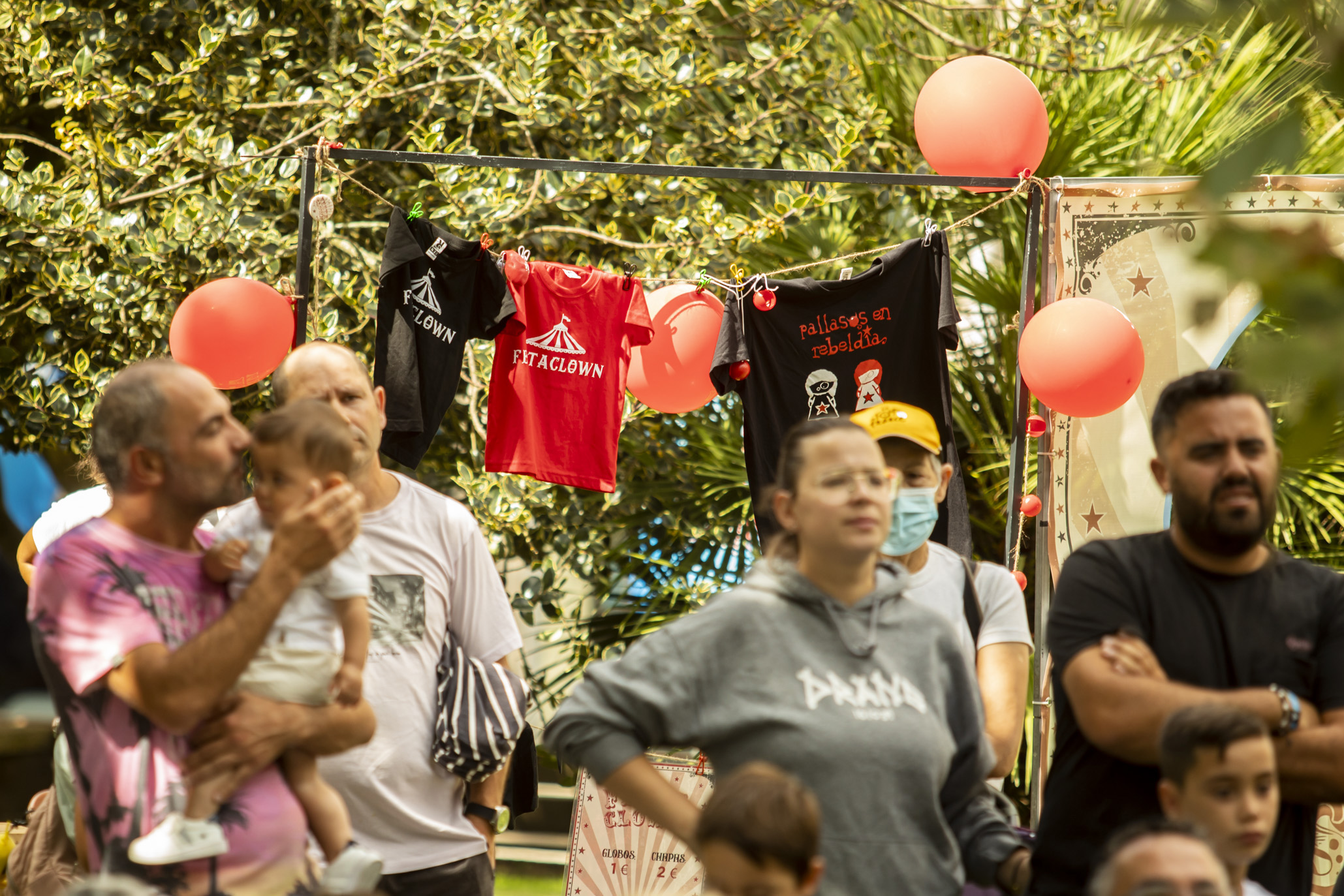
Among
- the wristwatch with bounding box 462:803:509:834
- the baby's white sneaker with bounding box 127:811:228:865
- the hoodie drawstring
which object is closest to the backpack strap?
the hoodie drawstring

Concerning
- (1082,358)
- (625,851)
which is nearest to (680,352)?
(1082,358)

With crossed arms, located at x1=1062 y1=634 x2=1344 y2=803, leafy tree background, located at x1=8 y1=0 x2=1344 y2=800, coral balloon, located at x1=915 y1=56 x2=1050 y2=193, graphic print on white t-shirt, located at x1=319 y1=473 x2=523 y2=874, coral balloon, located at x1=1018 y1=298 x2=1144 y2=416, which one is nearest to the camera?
crossed arms, located at x1=1062 y1=634 x2=1344 y2=803

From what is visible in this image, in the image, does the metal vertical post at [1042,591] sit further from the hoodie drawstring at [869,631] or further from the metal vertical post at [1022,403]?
the hoodie drawstring at [869,631]

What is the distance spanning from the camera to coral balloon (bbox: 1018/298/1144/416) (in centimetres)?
448

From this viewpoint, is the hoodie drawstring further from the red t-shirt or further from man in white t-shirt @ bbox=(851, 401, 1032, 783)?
the red t-shirt

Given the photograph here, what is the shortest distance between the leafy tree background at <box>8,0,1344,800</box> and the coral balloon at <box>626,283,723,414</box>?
2.42 feet

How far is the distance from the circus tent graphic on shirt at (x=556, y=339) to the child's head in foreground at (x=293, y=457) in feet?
10.1

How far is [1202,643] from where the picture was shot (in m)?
2.31

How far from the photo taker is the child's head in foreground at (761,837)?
1991 mm

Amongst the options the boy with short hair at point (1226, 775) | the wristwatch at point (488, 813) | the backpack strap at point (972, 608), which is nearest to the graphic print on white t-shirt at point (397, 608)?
the wristwatch at point (488, 813)

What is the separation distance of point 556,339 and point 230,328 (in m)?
1.32

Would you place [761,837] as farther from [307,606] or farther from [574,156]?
[574,156]

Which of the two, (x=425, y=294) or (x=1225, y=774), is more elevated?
(x=425, y=294)

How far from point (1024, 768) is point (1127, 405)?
243 cm
